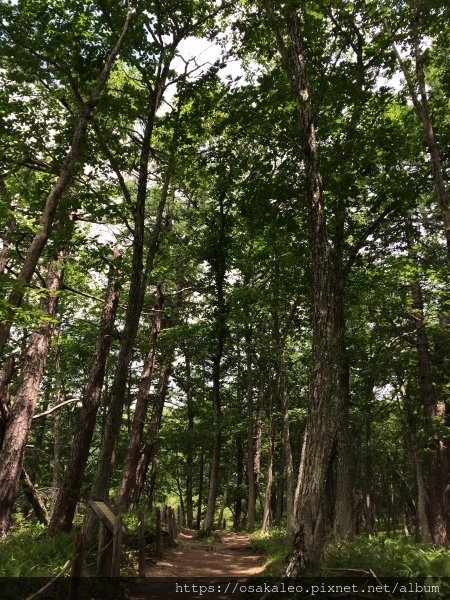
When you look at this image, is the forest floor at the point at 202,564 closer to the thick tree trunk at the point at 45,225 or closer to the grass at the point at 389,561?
the grass at the point at 389,561

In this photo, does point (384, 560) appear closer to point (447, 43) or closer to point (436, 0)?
point (436, 0)

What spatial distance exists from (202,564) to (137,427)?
6.04 metres

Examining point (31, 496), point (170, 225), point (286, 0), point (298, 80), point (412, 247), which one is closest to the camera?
point (286, 0)

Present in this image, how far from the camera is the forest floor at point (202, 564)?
30.7 ft

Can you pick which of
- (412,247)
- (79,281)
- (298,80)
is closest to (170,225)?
(79,281)

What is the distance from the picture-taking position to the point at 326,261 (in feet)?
27.2

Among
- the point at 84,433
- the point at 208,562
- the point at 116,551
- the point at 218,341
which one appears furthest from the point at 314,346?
the point at 218,341

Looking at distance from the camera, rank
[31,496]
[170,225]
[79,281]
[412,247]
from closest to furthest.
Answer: [31,496]
[412,247]
[79,281]
[170,225]

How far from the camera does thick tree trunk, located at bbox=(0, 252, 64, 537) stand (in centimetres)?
1042

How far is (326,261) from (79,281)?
37.1ft

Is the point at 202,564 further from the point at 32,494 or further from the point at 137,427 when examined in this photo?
the point at 137,427

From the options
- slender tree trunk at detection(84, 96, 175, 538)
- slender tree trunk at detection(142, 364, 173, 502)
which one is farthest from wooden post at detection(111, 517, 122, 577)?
slender tree trunk at detection(142, 364, 173, 502)

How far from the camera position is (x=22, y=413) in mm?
11094

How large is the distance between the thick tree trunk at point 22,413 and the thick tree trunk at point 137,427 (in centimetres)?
474
